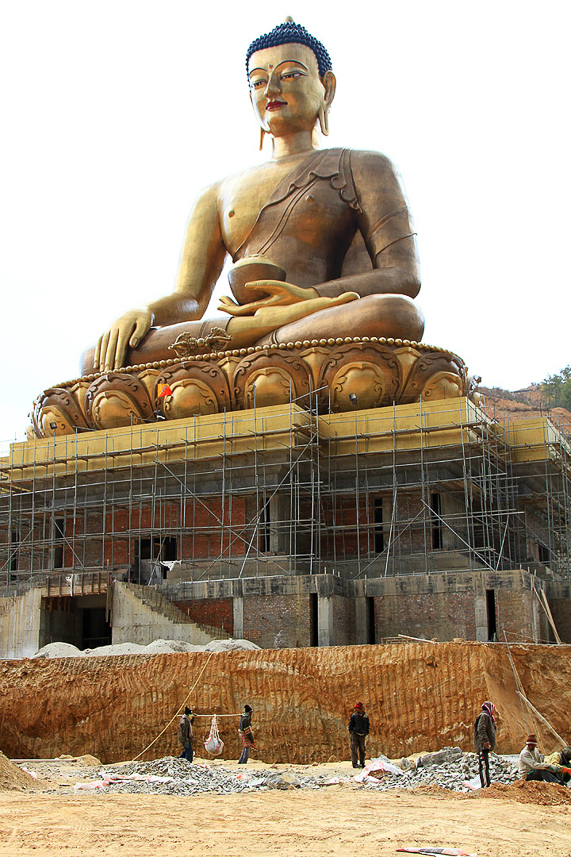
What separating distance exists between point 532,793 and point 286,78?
61.7 feet

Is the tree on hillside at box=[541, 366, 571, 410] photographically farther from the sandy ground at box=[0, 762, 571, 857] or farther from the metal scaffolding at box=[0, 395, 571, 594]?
the sandy ground at box=[0, 762, 571, 857]

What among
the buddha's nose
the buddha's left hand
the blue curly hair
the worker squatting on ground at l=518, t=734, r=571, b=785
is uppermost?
the blue curly hair

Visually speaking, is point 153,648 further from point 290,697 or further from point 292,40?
point 292,40

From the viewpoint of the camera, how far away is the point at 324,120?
82.0ft

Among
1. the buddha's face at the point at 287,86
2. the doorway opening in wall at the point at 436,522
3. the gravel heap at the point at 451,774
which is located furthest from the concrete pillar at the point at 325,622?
the buddha's face at the point at 287,86

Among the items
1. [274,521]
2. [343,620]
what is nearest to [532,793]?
[343,620]

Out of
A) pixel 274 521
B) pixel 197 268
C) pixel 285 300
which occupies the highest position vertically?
pixel 197 268

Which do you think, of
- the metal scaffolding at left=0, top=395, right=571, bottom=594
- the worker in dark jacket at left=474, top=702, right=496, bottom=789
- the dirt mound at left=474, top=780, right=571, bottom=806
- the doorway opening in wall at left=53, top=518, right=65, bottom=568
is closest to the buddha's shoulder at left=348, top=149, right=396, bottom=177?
the metal scaffolding at left=0, top=395, right=571, bottom=594

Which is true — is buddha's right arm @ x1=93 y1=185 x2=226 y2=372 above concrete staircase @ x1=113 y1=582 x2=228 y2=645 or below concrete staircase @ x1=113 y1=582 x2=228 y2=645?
above

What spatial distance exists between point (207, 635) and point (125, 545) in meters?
4.35

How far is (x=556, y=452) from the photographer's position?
1961 centimetres

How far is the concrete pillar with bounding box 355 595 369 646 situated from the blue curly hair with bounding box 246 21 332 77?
1360 centimetres

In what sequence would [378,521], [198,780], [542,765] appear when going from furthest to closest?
[378,521]
[198,780]
[542,765]

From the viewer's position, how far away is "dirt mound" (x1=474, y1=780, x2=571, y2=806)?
895cm
